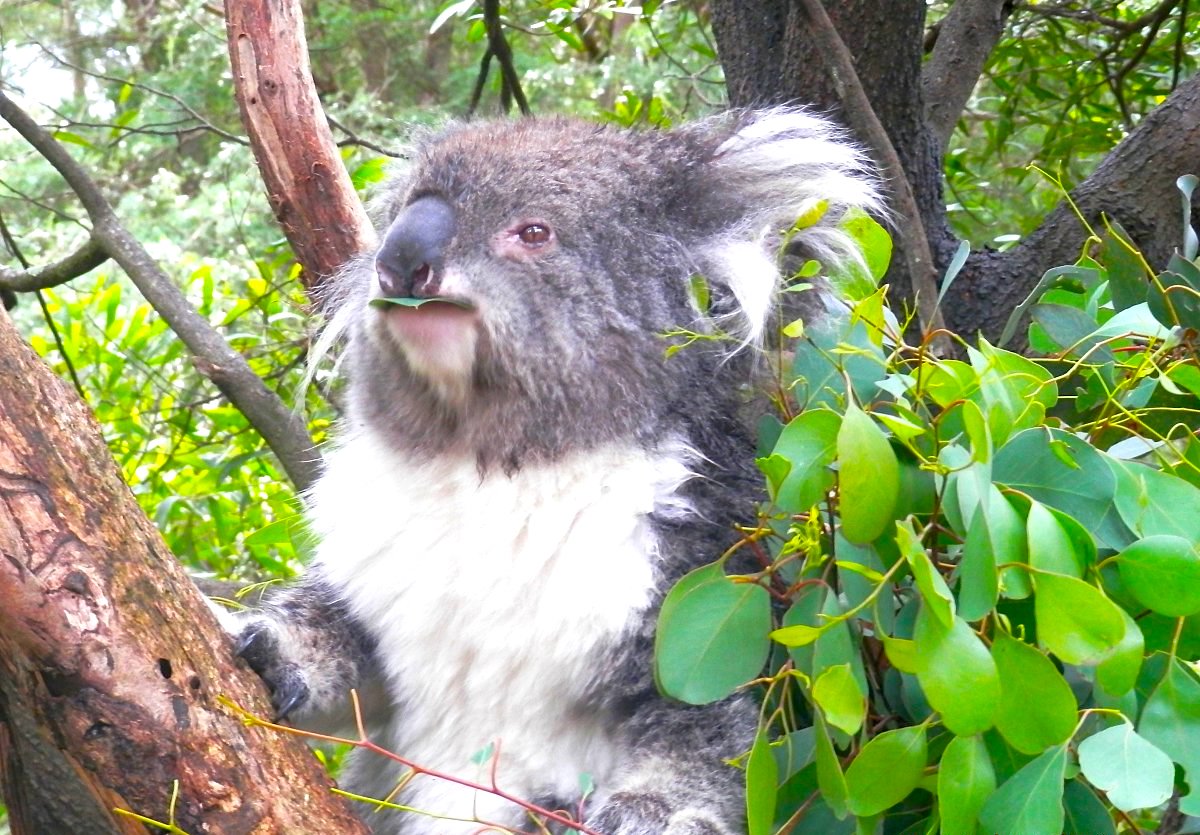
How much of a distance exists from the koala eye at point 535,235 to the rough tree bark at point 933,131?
69cm

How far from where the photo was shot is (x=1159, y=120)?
94.3 inches

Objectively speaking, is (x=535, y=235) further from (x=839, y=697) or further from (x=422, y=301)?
(x=839, y=697)

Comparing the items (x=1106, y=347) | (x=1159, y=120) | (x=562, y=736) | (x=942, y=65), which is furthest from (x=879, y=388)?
(x=942, y=65)

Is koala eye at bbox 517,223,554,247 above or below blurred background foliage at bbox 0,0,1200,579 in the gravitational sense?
above

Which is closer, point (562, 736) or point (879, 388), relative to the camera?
point (879, 388)

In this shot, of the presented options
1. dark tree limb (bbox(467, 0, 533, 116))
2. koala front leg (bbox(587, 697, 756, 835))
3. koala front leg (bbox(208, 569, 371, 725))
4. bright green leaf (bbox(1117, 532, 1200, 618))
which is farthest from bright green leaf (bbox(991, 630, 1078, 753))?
dark tree limb (bbox(467, 0, 533, 116))

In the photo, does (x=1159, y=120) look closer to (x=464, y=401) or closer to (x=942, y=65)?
(x=942, y=65)

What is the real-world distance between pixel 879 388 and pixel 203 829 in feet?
2.96

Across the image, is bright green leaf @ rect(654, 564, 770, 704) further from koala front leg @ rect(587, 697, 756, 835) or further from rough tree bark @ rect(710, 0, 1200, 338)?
rough tree bark @ rect(710, 0, 1200, 338)

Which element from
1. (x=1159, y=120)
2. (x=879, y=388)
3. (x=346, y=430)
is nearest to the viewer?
(x=879, y=388)

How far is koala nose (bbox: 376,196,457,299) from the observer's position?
174 centimetres

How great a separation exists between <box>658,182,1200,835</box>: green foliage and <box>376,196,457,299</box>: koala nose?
0.51 metres

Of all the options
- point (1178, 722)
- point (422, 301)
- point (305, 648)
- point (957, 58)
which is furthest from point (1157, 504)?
point (957, 58)

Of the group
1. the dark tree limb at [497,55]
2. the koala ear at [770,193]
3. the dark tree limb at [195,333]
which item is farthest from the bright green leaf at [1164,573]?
the dark tree limb at [497,55]
